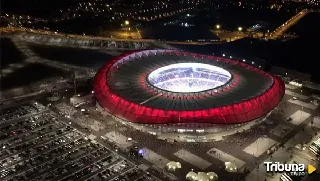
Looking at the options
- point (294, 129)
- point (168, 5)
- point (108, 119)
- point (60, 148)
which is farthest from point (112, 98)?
point (168, 5)

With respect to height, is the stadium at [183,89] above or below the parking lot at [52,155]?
above

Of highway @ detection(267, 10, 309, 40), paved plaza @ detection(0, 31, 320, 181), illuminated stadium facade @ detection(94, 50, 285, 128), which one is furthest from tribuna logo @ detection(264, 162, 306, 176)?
highway @ detection(267, 10, 309, 40)

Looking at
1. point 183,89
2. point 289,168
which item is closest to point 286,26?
point 183,89

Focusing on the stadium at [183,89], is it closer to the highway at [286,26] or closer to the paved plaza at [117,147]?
the paved plaza at [117,147]

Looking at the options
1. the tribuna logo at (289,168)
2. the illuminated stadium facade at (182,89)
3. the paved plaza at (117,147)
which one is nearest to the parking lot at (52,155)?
the paved plaza at (117,147)

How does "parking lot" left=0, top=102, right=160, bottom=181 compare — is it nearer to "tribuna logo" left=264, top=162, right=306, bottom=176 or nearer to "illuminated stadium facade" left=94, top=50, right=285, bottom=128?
"illuminated stadium facade" left=94, top=50, right=285, bottom=128

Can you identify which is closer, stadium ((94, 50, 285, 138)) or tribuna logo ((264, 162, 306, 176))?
tribuna logo ((264, 162, 306, 176))
